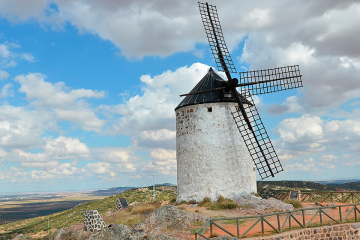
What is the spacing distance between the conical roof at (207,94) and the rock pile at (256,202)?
5835mm

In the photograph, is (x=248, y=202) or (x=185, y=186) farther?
(x=185, y=186)

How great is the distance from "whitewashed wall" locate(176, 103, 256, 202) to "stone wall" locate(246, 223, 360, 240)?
6.29 m

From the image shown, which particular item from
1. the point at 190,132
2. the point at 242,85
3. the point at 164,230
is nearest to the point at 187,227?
the point at 164,230

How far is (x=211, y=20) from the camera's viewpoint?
2216 cm

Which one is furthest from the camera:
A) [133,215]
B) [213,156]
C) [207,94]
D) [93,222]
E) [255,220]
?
[207,94]

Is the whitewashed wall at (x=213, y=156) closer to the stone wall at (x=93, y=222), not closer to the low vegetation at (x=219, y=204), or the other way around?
the low vegetation at (x=219, y=204)

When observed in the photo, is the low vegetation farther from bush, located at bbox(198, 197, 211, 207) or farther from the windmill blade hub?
the windmill blade hub

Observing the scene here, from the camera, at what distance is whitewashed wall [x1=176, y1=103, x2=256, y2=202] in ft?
66.0

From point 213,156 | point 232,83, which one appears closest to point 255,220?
point 213,156

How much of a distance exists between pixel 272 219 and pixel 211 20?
1297 centimetres

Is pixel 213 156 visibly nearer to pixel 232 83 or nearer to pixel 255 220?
pixel 232 83

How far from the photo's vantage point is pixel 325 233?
47.6ft

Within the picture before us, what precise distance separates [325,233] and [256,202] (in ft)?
16.2

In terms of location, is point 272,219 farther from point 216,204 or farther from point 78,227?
point 78,227
